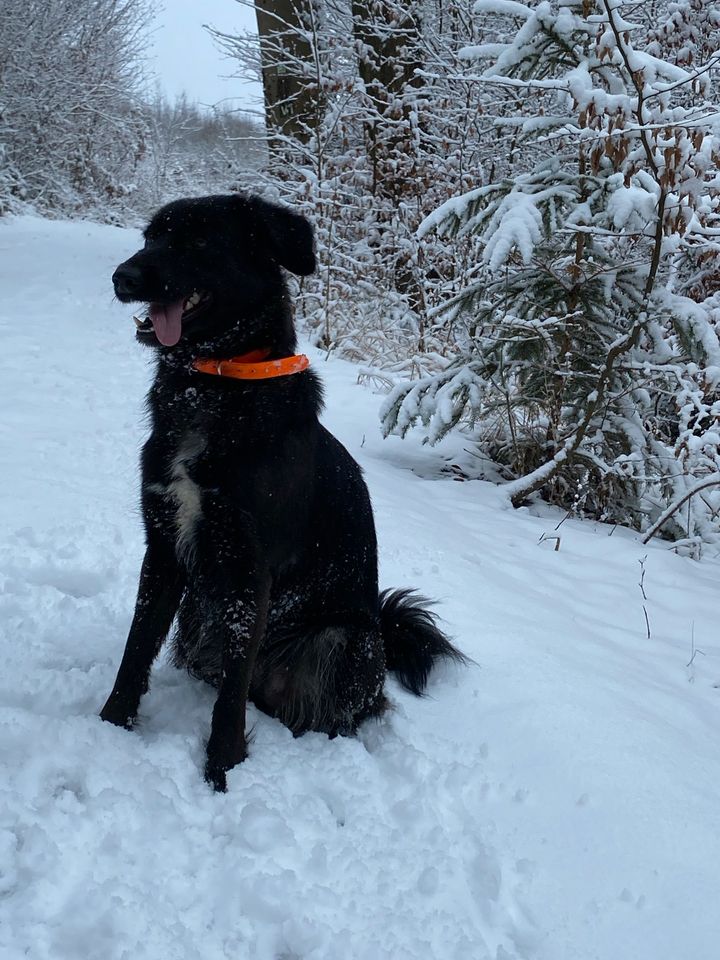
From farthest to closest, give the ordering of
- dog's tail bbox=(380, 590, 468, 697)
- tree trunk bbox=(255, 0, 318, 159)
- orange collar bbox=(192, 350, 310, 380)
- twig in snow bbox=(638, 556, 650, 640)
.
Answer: tree trunk bbox=(255, 0, 318, 159) < twig in snow bbox=(638, 556, 650, 640) < dog's tail bbox=(380, 590, 468, 697) < orange collar bbox=(192, 350, 310, 380)

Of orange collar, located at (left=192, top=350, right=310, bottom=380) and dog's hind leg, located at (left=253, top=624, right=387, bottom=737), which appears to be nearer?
orange collar, located at (left=192, top=350, right=310, bottom=380)

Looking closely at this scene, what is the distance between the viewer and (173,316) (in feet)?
7.00

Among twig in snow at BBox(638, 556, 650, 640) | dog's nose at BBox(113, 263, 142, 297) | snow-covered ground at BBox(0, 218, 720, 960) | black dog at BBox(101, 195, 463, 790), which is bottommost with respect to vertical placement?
snow-covered ground at BBox(0, 218, 720, 960)

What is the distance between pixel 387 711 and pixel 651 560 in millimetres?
2388

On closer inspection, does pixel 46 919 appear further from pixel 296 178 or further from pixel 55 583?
pixel 296 178

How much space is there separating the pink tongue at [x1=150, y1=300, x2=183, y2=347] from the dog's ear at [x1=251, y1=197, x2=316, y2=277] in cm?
35

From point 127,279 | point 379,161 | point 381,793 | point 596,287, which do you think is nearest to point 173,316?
point 127,279

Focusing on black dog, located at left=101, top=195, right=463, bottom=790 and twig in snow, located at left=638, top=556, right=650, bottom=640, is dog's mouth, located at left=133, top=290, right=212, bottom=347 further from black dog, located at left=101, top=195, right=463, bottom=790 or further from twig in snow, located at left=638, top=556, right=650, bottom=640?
twig in snow, located at left=638, top=556, right=650, bottom=640

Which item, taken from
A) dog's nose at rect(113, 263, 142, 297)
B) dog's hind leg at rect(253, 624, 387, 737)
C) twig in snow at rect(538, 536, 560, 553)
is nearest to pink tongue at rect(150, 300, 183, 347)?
dog's nose at rect(113, 263, 142, 297)

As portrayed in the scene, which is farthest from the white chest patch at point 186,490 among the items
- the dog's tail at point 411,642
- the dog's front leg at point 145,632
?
the dog's tail at point 411,642

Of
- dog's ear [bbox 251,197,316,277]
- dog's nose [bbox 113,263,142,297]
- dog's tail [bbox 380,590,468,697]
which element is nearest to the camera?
dog's nose [bbox 113,263,142,297]

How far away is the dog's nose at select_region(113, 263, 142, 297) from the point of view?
2041 mm

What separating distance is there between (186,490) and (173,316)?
495mm

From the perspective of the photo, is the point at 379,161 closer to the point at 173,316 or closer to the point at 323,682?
the point at 173,316
